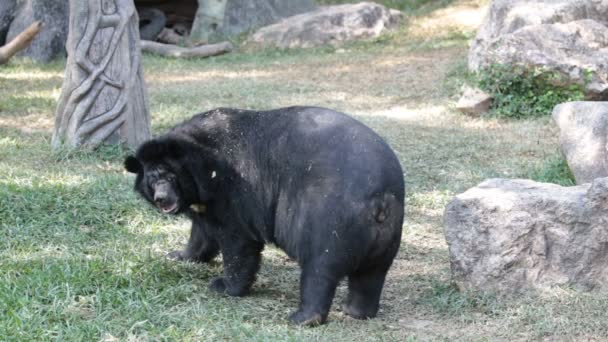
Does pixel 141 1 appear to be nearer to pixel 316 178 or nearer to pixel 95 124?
pixel 95 124

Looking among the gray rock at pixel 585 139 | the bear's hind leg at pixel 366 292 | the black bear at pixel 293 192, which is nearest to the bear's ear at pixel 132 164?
the black bear at pixel 293 192

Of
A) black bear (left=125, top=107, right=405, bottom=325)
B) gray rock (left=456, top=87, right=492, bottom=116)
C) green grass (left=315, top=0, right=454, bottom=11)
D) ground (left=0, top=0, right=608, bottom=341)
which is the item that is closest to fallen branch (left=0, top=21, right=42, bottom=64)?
ground (left=0, top=0, right=608, bottom=341)

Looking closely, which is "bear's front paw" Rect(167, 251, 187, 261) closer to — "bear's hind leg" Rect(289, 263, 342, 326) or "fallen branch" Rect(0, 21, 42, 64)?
"bear's hind leg" Rect(289, 263, 342, 326)

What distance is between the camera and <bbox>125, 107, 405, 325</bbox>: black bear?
4.61 m

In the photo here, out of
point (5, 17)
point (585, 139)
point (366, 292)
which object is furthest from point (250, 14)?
point (366, 292)

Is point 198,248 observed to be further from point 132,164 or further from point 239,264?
point 132,164

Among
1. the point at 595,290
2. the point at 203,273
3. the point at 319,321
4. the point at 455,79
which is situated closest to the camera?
the point at 319,321

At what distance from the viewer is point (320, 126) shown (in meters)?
4.86

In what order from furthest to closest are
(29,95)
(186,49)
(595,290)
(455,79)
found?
1. (186,49)
2. (455,79)
3. (29,95)
4. (595,290)

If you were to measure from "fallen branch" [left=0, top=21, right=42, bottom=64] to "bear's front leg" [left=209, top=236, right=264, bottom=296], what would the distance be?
5057mm

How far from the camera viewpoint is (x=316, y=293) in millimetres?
4645

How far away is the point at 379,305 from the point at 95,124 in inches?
158

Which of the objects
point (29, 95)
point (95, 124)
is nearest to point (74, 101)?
point (95, 124)

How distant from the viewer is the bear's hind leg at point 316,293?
183 inches
